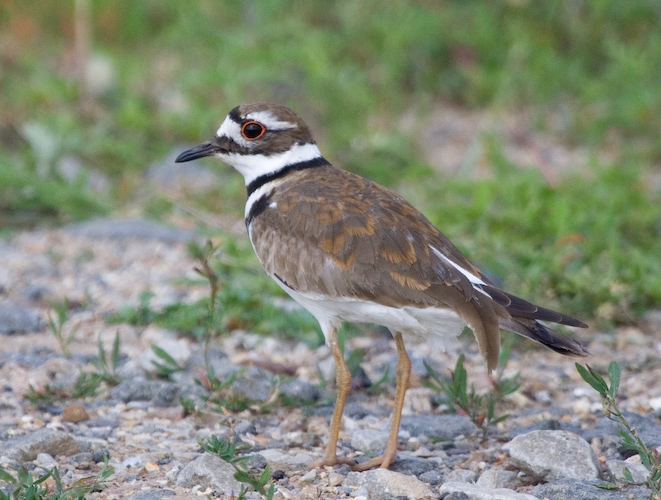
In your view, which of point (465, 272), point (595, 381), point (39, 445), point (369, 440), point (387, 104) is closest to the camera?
point (595, 381)

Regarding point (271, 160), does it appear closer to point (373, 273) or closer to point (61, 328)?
point (373, 273)

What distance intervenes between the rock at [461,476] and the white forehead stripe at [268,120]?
1703 millimetres

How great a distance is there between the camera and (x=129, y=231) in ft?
20.5

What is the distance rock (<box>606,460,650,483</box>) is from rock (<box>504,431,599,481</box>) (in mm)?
58

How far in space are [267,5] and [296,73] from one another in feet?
4.06

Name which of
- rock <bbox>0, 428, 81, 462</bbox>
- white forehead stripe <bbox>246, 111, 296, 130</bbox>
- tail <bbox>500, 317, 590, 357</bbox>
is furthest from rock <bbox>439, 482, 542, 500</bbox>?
white forehead stripe <bbox>246, 111, 296, 130</bbox>

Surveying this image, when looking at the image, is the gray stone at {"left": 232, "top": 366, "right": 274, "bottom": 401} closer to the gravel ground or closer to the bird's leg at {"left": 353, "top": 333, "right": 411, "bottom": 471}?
→ the gravel ground

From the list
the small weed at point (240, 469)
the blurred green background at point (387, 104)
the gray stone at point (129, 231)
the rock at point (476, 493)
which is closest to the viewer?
the small weed at point (240, 469)

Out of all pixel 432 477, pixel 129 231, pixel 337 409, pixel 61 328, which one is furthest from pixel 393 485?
pixel 129 231

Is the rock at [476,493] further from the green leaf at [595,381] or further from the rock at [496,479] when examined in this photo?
the green leaf at [595,381]

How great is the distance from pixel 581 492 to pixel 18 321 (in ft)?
10.00

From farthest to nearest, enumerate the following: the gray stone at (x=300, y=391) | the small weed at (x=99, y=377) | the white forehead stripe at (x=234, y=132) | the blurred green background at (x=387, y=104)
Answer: the blurred green background at (x=387, y=104) < the white forehead stripe at (x=234, y=132) < the gray stone at (x=300, y=391) < the small weed at (x=99, y=377)

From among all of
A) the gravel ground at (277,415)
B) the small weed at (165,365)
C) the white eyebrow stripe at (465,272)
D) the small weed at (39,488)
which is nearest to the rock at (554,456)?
the gravel ground at (277,415)

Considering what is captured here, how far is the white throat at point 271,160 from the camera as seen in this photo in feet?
13.9
